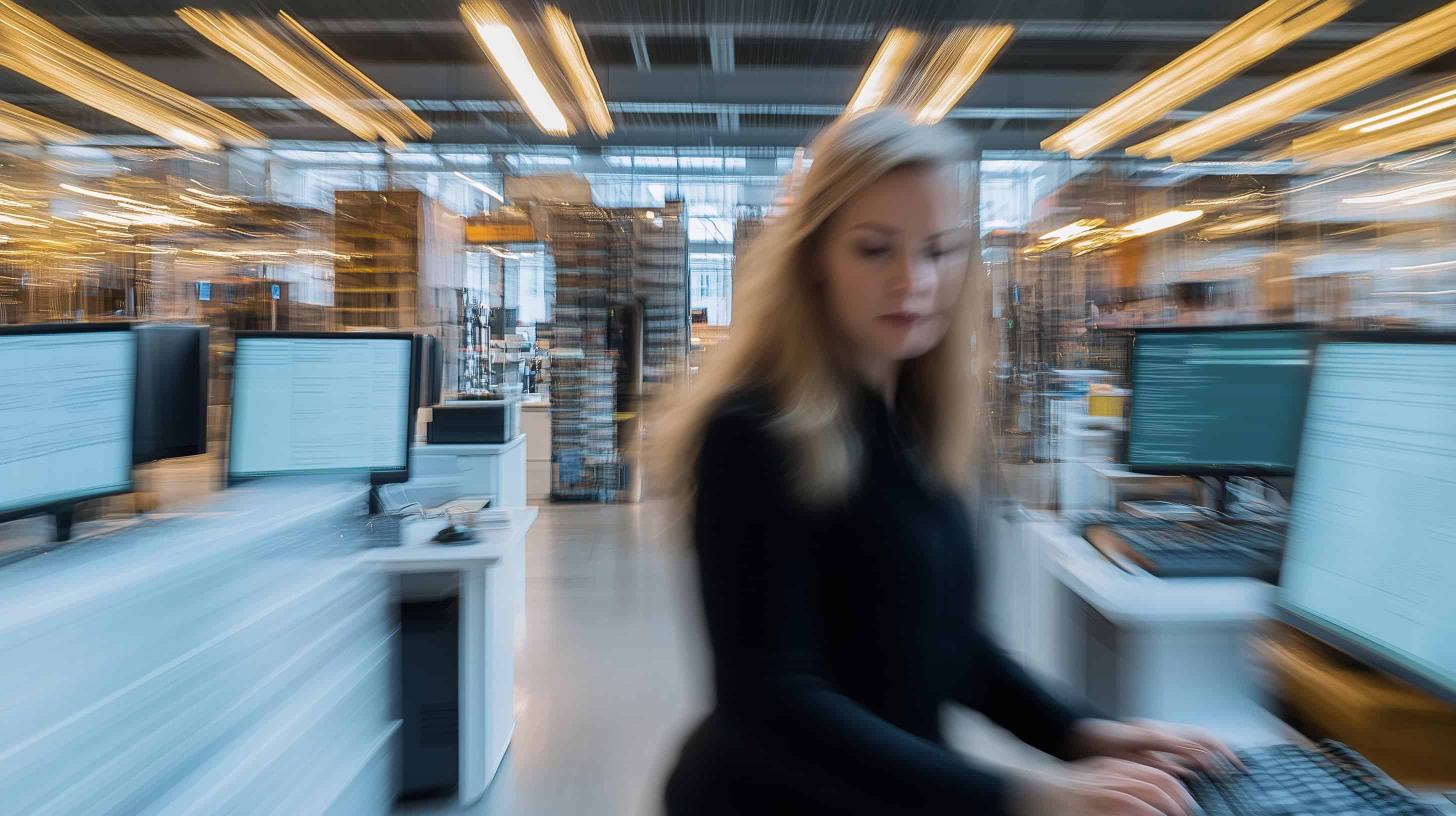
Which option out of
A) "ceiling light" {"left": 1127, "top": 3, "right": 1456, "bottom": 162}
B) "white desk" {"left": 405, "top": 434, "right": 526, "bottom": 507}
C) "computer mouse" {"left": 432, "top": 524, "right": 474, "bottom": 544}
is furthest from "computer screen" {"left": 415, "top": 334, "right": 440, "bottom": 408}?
"ceiling light" {"left": 1127, "top": 3, "right": 1456, "bottom": 162}

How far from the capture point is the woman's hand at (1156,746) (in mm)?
771

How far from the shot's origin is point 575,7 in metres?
5.48

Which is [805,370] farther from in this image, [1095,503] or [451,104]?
[451,104]

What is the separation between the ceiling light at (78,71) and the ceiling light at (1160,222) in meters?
7.96

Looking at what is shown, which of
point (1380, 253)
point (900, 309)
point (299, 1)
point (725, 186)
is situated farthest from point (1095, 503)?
point (725, 186)

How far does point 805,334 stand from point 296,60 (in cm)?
404

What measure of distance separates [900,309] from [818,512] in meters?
0.23

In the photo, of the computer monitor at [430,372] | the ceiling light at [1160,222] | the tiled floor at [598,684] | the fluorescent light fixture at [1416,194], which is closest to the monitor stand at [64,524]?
the tiled floor at [598,684]

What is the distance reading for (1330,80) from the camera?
11.5 ft

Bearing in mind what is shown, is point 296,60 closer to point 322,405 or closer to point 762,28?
point 322,405

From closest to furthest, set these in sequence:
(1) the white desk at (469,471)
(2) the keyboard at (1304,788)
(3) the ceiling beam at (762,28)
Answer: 1. (2) the keyboard at (1304,788)
2. (1) the white desk at (469,471)
3. (3) the ceiling beam at (762,28)

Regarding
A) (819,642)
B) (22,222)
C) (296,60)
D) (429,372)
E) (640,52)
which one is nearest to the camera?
(819,642)

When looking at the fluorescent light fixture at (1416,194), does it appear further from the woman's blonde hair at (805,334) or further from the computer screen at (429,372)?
the computer screen at (429,372)

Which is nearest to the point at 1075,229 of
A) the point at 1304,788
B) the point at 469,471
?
the point at 469,471
